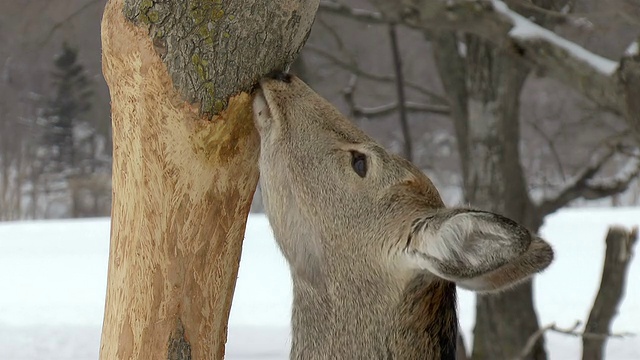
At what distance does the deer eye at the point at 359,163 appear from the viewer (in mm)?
2602

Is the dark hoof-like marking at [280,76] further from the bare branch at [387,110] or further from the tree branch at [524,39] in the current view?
the bare branch at [387,110]

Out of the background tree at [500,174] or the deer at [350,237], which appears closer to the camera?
the deer at [350,237]

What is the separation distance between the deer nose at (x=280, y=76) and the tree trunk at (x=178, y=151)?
0.03 metres

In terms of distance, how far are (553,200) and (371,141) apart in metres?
4.92

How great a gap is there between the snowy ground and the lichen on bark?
6397 mm

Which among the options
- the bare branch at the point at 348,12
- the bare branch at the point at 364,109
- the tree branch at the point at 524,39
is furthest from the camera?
the bare branch at the point at 364,109

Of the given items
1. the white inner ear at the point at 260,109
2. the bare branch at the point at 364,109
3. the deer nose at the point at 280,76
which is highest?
the bare branch at the point at 364,109

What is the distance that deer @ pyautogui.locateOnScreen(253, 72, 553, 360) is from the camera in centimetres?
254

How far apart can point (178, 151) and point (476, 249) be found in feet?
2.57

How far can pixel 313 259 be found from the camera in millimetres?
2684

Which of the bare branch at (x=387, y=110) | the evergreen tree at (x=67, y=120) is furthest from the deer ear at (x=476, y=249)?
the evergreen tree at (x=67, y=120)

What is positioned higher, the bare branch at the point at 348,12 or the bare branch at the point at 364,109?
the bare branch at the point at 348,12

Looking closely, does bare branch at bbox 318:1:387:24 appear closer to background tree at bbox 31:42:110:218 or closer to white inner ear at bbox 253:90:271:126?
background tree at bbox 31:42:110:218

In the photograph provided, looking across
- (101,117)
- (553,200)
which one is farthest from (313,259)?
(101,117)
